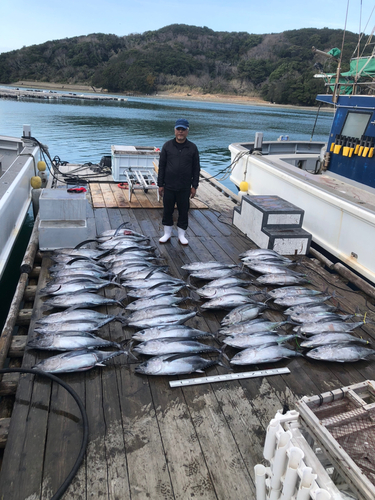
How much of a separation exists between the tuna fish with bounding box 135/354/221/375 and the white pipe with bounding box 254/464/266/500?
52.6 inches

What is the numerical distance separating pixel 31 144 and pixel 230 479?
9609 millimetres

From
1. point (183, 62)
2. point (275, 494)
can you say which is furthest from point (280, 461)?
point (183, 62)

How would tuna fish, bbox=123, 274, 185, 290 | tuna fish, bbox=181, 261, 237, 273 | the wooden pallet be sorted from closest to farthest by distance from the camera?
tuna fish, bbox=123, 274, 185, 290, tuna fish, bbox=181, 261, 237, 273, the wooden pallet

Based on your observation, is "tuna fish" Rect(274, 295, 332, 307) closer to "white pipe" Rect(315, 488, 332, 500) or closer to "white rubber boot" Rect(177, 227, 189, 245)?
"white rubber boot" Rect(177, 227, 189, 245)

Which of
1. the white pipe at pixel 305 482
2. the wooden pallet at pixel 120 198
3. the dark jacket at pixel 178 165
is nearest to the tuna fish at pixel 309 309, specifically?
the dark jacket at pixel 178 165

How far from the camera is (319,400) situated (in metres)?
1.98

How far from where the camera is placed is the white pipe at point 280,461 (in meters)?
1.62

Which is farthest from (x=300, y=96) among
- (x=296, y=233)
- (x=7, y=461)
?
(x=7, y=461)

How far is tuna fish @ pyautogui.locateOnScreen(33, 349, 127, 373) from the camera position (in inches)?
117

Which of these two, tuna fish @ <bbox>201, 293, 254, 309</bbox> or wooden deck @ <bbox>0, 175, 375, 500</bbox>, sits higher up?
tuna fish @ <bbox>201, 293, 254, 309</bbox>

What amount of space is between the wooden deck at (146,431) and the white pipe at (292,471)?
710mm

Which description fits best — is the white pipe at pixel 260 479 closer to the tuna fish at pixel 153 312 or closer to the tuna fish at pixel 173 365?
the tuna fish at pixel 173 365

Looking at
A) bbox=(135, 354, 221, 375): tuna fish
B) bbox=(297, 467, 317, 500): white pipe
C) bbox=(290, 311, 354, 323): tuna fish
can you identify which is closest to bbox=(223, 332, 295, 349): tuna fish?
bbox=(135, 354, 221, 375): tuna fish

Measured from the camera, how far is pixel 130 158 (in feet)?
30.3
